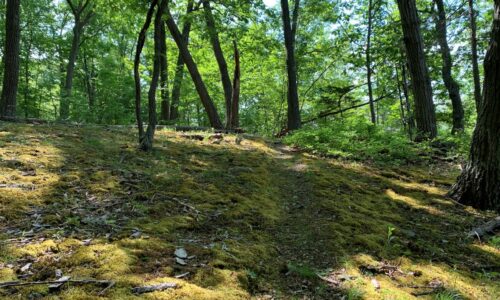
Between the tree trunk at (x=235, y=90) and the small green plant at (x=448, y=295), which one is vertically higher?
the tree trunk at (x=235, y=90)

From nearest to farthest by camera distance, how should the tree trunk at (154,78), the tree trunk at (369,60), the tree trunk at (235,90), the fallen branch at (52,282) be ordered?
the fallen branch at (52,282) < the tree trunk at (154,78) < the tree trunk at (235,90) < the tree trunk at (369,60)

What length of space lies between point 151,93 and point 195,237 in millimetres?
4101

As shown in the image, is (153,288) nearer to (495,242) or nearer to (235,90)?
(495,242)

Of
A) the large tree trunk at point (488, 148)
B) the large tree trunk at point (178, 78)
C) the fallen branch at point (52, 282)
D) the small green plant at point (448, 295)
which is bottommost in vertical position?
the small green plant at point (448, 295)

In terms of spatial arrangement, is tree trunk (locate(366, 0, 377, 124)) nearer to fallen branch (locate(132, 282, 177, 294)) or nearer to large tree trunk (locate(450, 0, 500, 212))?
large tree trunk (locate(450, 0, 500, 212))

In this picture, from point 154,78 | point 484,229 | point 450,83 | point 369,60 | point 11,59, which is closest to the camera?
point 484,229

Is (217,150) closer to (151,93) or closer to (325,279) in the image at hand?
(151,93)

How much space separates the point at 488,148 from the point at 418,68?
445cm

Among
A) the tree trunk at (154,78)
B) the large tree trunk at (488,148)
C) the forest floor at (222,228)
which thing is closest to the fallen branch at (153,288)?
the forest floor at (222,228)

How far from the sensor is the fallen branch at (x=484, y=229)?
5.19 meters

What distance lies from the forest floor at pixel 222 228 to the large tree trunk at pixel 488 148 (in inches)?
15.1

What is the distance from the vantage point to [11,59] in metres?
10.4

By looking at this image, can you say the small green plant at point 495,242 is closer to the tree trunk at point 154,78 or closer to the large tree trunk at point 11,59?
the tree trunk at point 154,78

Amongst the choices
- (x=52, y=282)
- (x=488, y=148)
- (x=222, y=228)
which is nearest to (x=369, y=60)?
(x=488, y=148)
